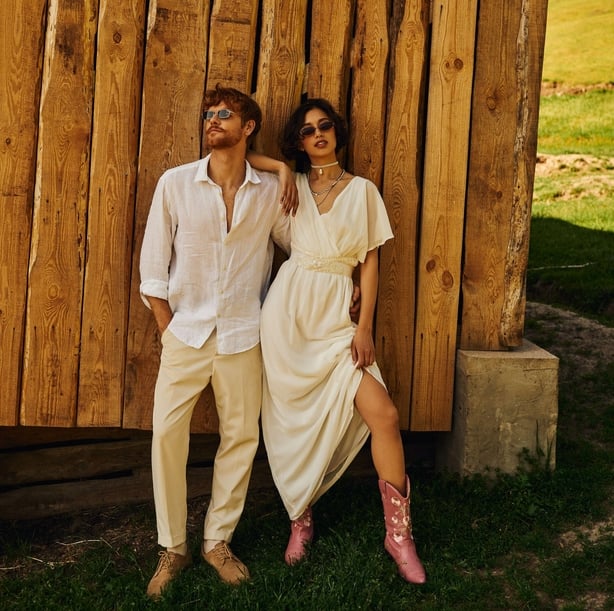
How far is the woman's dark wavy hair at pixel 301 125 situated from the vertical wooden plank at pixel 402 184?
1.12 feet

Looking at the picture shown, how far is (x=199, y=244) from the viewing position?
390 centimetres

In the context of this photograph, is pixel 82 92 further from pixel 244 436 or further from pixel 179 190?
pixel 244 436

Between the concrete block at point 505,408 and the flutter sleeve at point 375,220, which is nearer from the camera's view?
the flutter sleeve at point 375,220

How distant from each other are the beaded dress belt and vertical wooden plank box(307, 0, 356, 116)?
2.73ft

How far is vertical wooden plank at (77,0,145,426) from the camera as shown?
4102 mm

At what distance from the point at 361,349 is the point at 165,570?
1370mm

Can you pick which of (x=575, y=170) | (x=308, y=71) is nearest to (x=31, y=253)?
(x=308, y=71)

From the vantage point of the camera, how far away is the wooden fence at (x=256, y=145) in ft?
13.5

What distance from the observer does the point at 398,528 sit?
3.86m

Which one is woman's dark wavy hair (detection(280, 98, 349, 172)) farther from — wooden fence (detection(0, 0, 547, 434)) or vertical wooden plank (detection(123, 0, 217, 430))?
vertical wooden plank (detection(123, 0, 217, 430))

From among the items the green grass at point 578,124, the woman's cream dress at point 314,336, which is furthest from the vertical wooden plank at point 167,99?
the green grass at point 578,124

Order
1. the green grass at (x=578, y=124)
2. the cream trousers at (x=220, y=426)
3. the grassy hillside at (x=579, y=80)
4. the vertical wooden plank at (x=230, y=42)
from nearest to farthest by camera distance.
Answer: the cream trousers at (x=220, y=426) < the vertical wooden plank at (x=230, y=42) < the green grass at (x=578, y=124) < the grassy hillside at (x=579, y=80)

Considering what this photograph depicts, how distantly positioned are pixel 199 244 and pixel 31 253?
0.91m

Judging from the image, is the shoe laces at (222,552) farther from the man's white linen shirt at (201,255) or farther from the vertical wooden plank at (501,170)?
the vertical wooden plank at (501,170)
